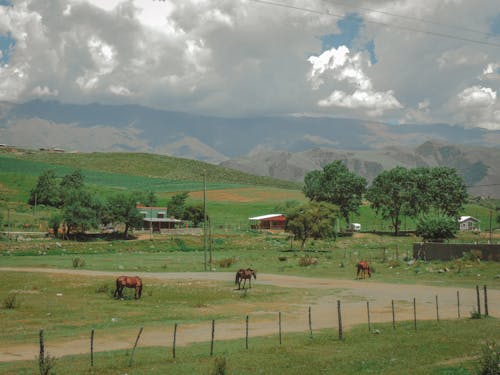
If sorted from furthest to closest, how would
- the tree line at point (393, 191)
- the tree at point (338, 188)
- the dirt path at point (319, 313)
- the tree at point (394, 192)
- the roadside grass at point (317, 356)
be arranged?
1. the tree at point (394, 192)
2. the tree line at point (393, 191)
3. the tree at point (338, 188)
4. the dirt path at point (319, 313)
5. the roadside grass at point (317, 356)

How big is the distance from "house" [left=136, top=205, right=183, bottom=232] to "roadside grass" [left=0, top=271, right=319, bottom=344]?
2904 inches

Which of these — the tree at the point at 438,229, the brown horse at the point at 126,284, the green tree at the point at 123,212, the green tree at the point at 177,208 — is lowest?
the brown horse at the point at 126,284

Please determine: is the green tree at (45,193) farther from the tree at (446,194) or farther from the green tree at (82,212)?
the tree at (446,194)

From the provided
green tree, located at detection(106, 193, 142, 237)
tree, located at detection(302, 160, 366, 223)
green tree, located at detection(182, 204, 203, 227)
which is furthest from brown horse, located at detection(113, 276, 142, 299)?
green tree, located at detection(182, 204, 203, 227)

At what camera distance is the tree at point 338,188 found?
4624 inches

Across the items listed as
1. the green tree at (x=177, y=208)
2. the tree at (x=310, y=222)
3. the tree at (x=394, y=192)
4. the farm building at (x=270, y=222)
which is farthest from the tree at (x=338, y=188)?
the tree at (x=310, y=222)

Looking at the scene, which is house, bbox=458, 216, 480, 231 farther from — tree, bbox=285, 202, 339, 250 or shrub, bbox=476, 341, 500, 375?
shrub, bbox=476, 341, 500, 375

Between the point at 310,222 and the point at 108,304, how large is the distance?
175 feet

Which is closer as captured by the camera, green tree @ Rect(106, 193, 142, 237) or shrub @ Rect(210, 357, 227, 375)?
shrub @ Rect(210, 357, 227, 375)

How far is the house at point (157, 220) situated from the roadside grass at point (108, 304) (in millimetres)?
73759

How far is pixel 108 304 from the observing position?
108ft

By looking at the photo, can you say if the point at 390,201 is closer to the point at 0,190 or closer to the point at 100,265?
the point at 100,265

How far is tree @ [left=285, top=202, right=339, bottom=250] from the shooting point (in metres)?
83.6

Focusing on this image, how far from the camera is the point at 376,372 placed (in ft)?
55.7
